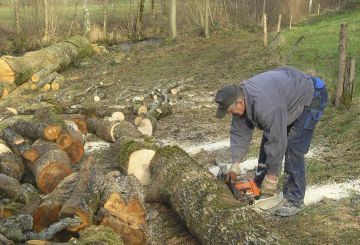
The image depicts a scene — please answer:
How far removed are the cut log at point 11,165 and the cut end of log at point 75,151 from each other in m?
0.77

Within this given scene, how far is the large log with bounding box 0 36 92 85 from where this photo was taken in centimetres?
1260

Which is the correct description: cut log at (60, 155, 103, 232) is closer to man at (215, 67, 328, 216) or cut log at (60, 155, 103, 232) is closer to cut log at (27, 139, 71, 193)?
cut log at (27, 139, 71, 193)

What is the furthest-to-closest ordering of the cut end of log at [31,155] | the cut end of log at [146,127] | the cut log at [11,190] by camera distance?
the cut end of log at [146,127], the cut end of log at [31,155], the cut log at [11,190]

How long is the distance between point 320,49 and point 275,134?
41.8ft

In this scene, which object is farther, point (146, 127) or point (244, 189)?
point (146, 127)

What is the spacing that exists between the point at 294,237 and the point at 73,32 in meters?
18.3

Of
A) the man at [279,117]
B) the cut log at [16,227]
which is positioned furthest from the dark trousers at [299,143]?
the cut log at [16,227]

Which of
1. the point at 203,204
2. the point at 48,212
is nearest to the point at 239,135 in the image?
the point at 203,204

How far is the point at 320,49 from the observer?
1612cm

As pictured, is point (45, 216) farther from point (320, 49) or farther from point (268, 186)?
point (320, 49)

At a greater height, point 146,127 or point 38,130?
point 38,130

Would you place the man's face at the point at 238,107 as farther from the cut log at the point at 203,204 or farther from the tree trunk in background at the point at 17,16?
the tree trunk in background at the point at 17,16

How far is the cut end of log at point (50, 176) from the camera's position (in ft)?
19.8

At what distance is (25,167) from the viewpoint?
21.8ft
